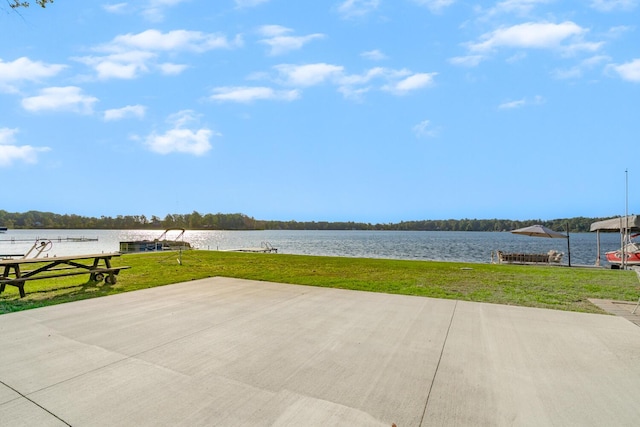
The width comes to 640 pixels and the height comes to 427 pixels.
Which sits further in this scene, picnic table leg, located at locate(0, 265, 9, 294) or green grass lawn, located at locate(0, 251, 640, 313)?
green grass lawn, located at locate(0, 251, 640, 313)

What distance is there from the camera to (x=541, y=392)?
2721 millimetres

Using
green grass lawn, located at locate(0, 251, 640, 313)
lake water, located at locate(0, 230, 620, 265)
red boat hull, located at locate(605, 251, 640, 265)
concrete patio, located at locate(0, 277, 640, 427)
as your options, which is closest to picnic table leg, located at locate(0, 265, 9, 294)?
green grass lawn, located at locate(0, 251, 640, 313)

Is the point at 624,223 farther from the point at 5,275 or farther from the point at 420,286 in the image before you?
the point at 5,275

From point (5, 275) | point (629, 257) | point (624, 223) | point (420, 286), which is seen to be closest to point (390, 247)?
point (629, 257)

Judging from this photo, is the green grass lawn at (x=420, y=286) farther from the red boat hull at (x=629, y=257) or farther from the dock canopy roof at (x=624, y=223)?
the red boat hull at (x=629, y=257)

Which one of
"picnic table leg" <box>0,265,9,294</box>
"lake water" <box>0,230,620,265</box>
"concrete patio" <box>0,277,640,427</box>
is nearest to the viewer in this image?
"concrete patio" <box>0,277,640,427</box>

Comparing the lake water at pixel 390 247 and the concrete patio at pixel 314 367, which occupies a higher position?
the concrete patio at pixel 314 367

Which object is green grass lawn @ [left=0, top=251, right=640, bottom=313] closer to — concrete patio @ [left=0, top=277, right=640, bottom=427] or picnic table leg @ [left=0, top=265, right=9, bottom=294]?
picnic table leg @ [left=0, top=265, right=9, bottom=294]

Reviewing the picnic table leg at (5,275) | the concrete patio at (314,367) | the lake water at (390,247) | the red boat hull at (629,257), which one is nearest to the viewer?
the concrete patio at (314,367)

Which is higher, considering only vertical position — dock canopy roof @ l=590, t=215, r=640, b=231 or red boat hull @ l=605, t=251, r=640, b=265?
dock canopy roof @ l=590, t=215, r=640, b=231

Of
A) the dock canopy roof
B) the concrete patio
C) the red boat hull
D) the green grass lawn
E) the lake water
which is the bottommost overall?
the lake water

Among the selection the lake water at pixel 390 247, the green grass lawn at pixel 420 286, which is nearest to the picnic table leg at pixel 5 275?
the green grass lawn at pixel 420 286

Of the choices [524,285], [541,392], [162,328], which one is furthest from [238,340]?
[524,285]

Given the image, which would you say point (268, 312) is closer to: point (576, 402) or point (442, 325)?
point (442, 325)
